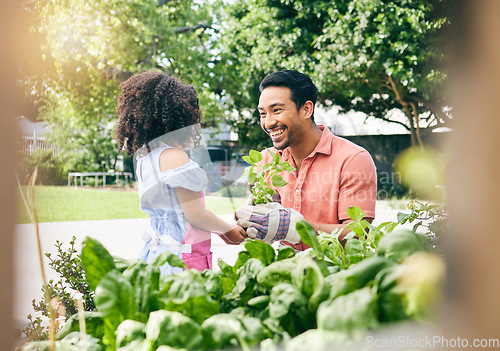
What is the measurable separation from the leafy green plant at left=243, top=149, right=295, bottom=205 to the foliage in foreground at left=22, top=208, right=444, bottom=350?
29.4 inches

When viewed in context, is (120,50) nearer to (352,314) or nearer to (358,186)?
(358,186)

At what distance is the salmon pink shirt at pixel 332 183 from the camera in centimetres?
202

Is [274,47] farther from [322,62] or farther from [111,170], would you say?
[111,170]

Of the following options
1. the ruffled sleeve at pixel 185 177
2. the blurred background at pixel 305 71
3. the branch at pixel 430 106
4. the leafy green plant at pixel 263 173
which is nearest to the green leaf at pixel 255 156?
the leafy green plant at pixel 263 173

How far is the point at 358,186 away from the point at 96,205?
457 inches

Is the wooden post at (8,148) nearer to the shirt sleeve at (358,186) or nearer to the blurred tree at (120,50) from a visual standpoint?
the shirt sleeve at (358,186)

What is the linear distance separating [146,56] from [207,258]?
1082cm

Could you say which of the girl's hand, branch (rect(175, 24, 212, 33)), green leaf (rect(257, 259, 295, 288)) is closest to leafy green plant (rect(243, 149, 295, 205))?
the girl's hand

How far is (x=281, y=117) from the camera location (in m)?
2.13

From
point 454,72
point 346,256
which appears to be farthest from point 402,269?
point 346,256

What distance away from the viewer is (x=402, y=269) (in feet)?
1.81

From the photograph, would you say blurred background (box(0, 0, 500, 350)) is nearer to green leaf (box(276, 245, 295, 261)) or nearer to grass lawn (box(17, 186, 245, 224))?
green leaf (box(276, 245, 295, 261))

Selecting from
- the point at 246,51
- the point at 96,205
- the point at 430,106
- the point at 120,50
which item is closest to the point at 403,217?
the point at 120,50

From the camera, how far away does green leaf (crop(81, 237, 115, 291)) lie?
0.77 metres
